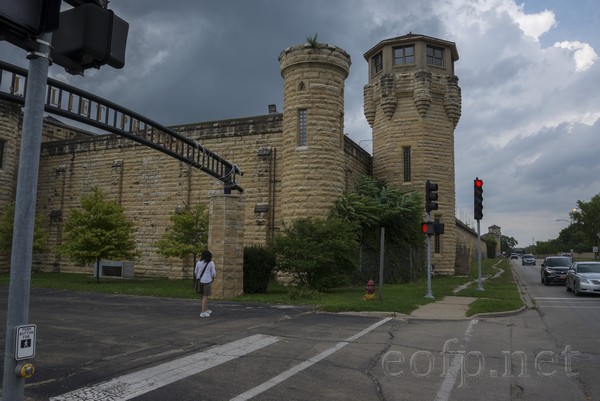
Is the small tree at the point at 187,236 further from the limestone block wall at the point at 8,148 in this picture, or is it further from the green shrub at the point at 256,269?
the limestone block wall at the point at 8,148

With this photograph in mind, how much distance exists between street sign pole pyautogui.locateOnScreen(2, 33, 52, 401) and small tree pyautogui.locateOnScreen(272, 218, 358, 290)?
46.0 feet

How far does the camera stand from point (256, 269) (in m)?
17.3

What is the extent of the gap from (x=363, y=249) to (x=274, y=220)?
503 cm

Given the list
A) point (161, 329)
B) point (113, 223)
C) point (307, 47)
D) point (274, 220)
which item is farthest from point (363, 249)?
point (161, 329)

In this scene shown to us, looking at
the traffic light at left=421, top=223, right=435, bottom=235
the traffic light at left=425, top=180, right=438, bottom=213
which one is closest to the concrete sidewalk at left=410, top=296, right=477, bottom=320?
the traffic light at left=421, top=223, right=435, bottom=235

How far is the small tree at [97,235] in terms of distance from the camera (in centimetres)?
2211

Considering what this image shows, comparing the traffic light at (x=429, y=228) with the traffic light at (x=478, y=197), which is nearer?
the traffic light at (x=429, y=228)

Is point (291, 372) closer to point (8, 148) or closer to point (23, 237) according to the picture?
point (23, 237)

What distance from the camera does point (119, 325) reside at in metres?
10.1

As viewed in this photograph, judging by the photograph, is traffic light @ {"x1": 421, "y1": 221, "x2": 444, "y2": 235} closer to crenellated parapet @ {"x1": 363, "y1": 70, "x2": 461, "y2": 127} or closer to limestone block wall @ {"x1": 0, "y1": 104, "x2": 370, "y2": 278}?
limestone block wall @ {"x1": 0, "y1": 104, "x2": 370, "y2": 278}

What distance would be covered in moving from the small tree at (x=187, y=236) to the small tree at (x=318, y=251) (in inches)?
230

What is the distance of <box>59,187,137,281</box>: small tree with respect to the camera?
22.1m

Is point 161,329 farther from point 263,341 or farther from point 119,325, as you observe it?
point 263,341

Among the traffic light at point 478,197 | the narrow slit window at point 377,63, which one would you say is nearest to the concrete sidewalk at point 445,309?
the traffic light at point 478,197
